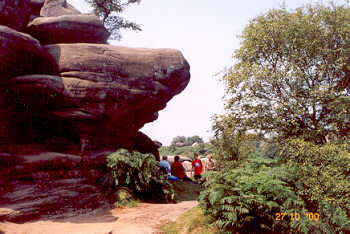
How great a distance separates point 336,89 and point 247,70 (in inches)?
180

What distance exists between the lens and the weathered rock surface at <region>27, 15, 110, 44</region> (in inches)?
552

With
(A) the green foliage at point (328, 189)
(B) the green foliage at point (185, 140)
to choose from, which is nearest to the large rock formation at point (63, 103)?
(A) the green foliage at point (328, 189)

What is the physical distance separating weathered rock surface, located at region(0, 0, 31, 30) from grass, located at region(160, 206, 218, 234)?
11750mm

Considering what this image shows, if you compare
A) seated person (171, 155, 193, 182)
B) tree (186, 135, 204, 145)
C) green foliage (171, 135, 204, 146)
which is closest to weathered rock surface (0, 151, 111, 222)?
seated person (171, 155, 193, 182)

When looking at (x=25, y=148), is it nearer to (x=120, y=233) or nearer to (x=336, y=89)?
(x=120, y=233)

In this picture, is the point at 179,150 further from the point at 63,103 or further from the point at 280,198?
the point at 280,198

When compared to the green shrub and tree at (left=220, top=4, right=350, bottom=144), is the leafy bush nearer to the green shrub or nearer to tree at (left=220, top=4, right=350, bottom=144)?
the green shrub

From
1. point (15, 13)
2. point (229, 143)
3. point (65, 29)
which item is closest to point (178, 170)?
point (229, 143)

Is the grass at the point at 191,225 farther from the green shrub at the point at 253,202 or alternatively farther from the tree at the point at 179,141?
the tree at the point at 179,141

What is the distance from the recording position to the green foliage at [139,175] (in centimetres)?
1130

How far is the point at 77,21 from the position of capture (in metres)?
14.7

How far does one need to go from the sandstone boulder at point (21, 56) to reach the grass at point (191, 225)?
947cm

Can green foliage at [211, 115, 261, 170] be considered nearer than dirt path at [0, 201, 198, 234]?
No

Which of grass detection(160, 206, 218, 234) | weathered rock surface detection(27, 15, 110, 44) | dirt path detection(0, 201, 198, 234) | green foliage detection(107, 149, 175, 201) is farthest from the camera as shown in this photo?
weathered rock surface detection(27, 15, 110, 44)
